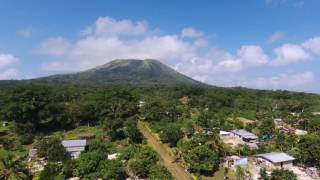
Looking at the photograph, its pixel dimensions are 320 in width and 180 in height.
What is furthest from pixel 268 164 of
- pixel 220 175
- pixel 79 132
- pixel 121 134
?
pixel 79 132

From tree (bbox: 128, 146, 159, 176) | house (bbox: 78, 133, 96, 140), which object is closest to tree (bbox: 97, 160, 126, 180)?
tree (bbox: 128, 146, 159, 176)

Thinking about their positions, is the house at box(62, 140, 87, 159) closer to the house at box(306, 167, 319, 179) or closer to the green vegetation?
the green vegetation

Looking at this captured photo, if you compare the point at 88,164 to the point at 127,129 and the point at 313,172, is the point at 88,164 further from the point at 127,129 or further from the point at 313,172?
the point at 313,172

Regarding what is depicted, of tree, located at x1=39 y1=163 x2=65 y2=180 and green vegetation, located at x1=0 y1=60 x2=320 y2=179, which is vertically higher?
green vegetation, located at x1=0 y1=60 x2=320 y2=179

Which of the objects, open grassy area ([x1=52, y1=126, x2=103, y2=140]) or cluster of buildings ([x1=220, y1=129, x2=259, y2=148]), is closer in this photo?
cluster of buildings ([x1=220, y1=129, x2=259, y2=148])

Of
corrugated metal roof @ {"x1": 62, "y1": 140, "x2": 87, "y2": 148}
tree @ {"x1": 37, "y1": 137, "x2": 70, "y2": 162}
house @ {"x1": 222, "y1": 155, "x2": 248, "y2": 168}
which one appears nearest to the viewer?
tree @ {"x1": 37, "y1": 137, "x2": 70, "y2": 162}

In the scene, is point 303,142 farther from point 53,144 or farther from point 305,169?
point 53,144

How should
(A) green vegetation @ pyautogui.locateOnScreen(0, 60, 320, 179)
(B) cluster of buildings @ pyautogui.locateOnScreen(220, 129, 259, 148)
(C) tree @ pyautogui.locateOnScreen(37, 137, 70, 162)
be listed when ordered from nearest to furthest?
(A) green vegetation @ pyautogui.locateOnScreen(0, 60, 320, 179), (C) tree @ pyautogui.locateOnScreen(37, 137, 70, 162), (B) cluster of buildings @ pyautogui.locateOnScreen(220, 129, 259, 148)
